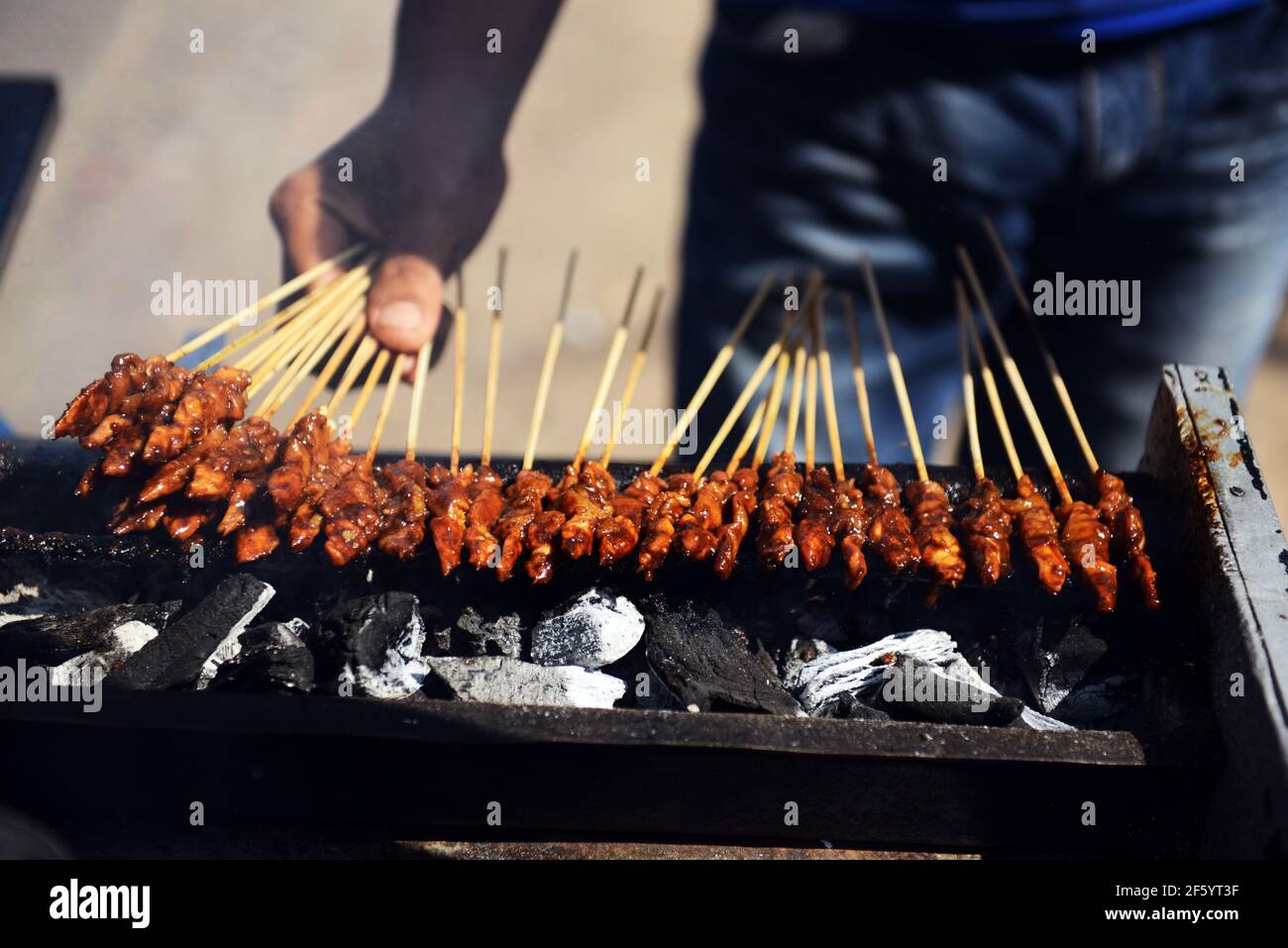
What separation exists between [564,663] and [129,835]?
1.49 m

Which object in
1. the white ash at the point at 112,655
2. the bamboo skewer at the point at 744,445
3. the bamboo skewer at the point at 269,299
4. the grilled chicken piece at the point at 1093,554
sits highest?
the bamboo skewer at the point at 269,299

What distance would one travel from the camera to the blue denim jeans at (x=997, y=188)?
4512 mm

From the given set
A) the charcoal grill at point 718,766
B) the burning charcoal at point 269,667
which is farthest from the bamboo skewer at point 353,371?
the charcoal grill at point 718,766

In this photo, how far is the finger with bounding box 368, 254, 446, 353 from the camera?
447 cm

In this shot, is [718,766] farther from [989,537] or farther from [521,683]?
[989,537]

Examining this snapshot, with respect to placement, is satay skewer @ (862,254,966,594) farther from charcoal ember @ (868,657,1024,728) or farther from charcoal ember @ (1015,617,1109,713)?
charcoal ember @ (1015,617,1109,713)

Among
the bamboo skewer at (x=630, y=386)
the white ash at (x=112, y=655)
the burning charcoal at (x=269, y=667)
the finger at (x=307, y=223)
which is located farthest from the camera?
the finger at (x=307, y=223)

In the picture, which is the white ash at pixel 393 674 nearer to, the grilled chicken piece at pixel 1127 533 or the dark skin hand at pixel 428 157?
the dark skin hand at pixel 428 157

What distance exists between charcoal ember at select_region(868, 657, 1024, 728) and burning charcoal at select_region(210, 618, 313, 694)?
1.91 metres

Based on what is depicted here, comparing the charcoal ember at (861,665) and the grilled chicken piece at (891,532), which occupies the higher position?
the grilled chicken piece at (891,532)

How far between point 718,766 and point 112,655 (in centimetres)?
213

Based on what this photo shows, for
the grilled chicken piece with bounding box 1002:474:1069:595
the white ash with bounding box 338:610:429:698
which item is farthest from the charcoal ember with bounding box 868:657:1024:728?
the white ash with bounding box 338:610:429:698

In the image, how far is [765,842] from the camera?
312 cm

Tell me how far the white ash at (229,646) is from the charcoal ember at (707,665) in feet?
4.53
